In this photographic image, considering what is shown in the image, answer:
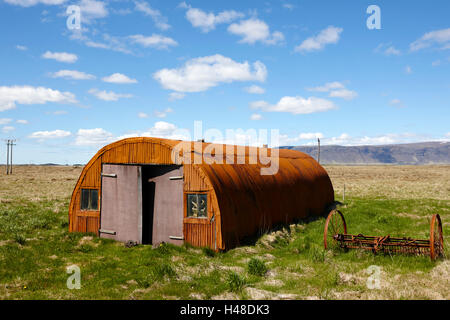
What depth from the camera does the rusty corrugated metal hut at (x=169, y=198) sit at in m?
13.7

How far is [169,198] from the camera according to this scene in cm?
1458

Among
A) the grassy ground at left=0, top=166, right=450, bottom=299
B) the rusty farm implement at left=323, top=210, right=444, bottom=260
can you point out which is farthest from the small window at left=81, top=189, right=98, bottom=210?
the rusty farm implement at left=323, top=210, right=444, bottom=260

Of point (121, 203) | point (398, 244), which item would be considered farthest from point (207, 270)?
point (398, 244)

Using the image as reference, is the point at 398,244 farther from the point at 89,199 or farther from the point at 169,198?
the point at 89,199

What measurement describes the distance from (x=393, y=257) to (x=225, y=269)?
225 inches

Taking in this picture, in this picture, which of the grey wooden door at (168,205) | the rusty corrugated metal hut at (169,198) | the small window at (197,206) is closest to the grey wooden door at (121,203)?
the rusty corrugated metal hut at (169,198)

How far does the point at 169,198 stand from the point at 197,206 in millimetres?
1468

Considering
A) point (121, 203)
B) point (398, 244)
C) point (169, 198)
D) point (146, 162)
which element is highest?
point (146, 162)

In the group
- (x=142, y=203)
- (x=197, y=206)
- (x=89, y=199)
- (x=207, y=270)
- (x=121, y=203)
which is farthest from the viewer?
(x=89, y=199)

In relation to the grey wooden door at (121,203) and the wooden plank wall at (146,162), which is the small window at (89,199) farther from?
the grey wooden door at (121,203)

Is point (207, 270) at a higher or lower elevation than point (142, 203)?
lower

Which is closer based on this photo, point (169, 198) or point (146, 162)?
point (169, 198)

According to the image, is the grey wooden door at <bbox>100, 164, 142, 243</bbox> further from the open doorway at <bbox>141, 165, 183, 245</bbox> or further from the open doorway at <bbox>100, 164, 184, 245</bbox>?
the open doorway at <bbox>141, 165, 183, 245</bbox>
